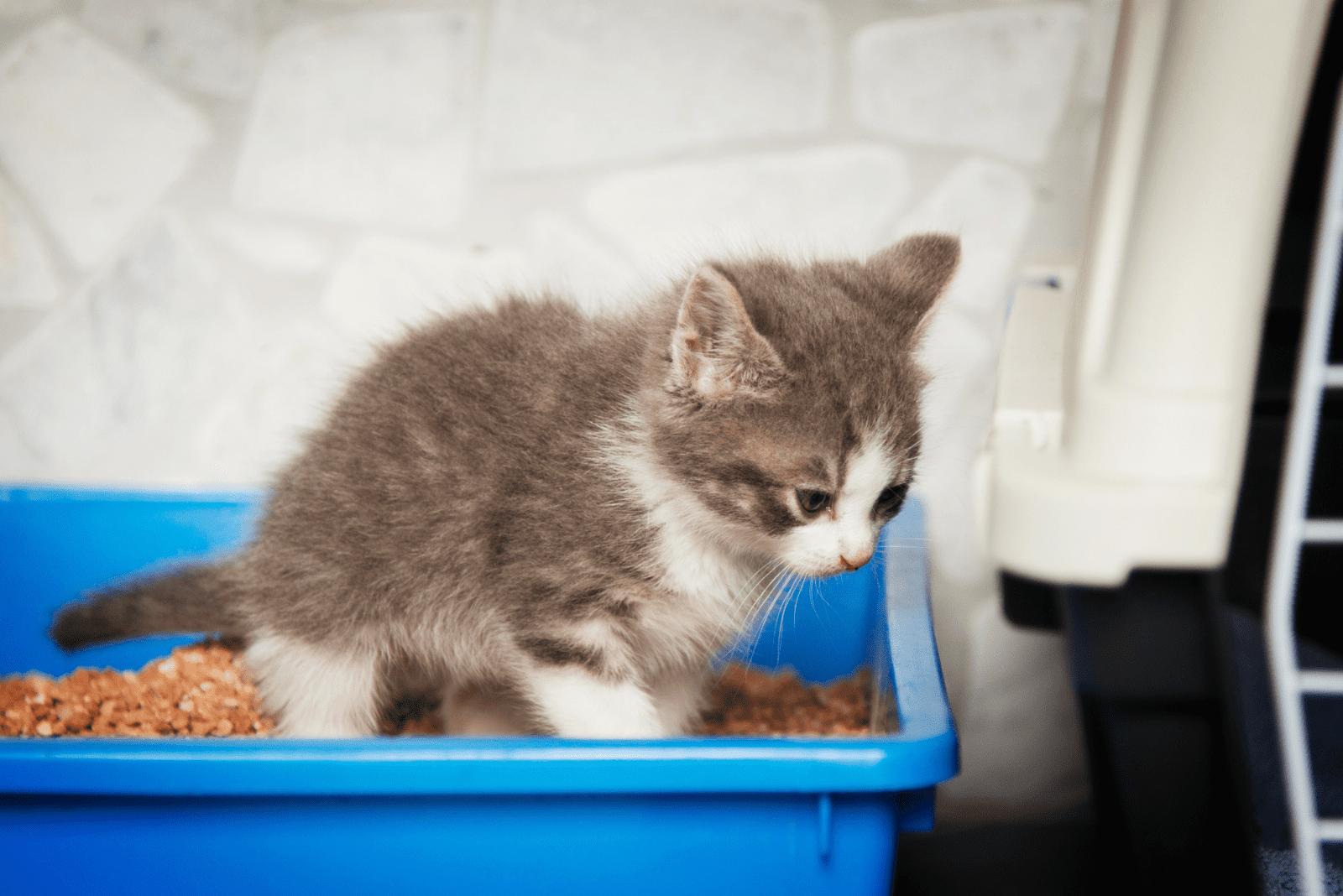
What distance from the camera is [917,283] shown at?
1211 mm

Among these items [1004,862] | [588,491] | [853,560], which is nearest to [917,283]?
[853,560]

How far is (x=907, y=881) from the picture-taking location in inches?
67.6

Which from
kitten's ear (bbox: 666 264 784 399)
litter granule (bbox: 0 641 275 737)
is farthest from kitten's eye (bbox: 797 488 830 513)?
litter granule (bbox: 0 641 275 737)

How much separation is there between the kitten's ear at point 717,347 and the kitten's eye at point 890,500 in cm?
22

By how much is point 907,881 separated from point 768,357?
118 cm

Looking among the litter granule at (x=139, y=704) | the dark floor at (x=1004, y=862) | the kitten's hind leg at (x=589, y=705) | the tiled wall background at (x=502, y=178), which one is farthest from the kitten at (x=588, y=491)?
the dark floor at (x=1004, y=862)

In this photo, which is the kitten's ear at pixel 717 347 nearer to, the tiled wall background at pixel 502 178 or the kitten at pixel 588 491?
the kitten at pixel 588 491

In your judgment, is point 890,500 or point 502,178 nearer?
point 890,500

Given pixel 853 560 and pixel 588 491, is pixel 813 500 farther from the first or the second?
pixel 588 491

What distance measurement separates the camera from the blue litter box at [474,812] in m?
0.91

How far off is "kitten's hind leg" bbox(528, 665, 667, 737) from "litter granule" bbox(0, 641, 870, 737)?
44 centimetres

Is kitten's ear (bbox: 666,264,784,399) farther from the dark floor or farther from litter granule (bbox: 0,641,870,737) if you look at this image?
the dark floor

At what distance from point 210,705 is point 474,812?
0.66m

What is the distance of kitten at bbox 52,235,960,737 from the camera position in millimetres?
1105
